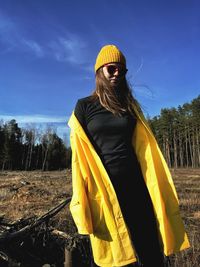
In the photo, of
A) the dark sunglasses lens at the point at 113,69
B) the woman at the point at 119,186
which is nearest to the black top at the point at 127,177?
the woman at the point at 119,186

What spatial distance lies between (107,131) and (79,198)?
0.48 m

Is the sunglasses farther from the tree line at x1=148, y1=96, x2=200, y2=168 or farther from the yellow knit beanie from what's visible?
the tree line at x1=148, y1=96, x2=200, y2=168

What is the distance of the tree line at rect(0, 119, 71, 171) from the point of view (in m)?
67.4

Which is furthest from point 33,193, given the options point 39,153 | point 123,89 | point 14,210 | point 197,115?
point 39,153

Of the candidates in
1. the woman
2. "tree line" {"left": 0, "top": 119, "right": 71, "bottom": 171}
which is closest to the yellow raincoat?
the woman

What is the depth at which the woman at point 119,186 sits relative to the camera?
7.33ft

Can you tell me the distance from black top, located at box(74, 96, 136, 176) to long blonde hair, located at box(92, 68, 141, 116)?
0.11 feet

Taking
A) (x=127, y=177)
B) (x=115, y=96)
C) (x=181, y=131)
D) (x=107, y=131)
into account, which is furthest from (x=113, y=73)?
(x=181, y=131)

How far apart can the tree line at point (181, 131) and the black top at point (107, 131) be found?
65253 millimetres

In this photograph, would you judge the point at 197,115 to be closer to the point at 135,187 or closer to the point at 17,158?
the point at 17,158

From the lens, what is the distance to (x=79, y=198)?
2.21 meters

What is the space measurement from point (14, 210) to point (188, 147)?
71325 millimetres

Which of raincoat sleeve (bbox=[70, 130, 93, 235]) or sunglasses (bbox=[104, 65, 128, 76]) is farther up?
sunglasses (bbox=[104, 65, 128, 76])

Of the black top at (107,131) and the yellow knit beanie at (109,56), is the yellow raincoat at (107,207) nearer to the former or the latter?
the black top at (107,131)
